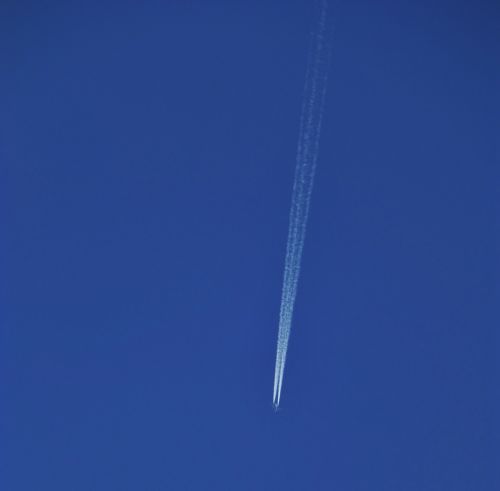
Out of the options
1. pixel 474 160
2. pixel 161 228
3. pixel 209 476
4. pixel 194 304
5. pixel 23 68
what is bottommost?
pixel 209 476

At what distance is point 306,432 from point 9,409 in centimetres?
57

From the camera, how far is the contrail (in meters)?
1.71

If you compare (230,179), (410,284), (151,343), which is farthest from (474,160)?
(151,343)

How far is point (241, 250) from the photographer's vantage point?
1719 mm

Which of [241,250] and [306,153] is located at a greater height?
[306,153]

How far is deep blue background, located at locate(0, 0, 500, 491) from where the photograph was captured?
170 cm

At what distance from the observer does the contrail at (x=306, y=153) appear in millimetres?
1710

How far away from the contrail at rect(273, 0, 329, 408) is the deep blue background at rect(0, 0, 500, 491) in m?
0.02

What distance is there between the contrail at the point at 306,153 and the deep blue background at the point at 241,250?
17 millimetres

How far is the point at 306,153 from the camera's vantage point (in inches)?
68.0

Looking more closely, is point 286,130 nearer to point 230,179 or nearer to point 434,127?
point 230,179

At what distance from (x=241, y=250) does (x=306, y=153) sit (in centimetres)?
23

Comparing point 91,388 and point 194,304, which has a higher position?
point 194,304

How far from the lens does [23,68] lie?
5.75 ft
